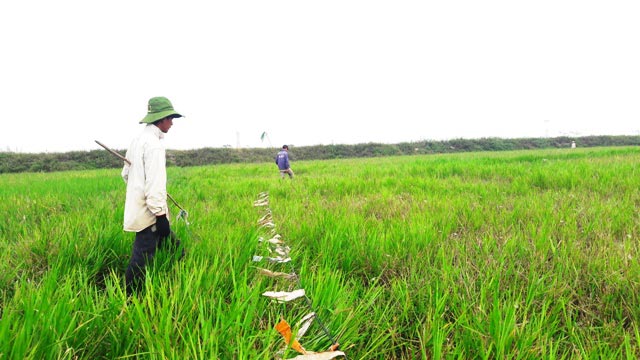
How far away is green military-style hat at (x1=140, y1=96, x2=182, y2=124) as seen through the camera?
2.08 m

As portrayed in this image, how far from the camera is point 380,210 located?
359cm

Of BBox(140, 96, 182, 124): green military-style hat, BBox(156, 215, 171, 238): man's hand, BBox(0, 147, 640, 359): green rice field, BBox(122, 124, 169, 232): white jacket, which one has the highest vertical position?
BBox(140, 96, 182, 124): green military-style hat

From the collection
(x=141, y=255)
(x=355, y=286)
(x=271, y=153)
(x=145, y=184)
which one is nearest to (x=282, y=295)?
(x=355, y=286)

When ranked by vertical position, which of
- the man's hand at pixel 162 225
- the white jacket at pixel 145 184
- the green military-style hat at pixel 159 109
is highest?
the green military-style hat at pixel 159 109

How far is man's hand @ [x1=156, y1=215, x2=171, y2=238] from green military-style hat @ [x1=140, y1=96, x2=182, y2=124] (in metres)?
0.67

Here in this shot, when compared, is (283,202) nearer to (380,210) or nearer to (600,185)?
(380,210)

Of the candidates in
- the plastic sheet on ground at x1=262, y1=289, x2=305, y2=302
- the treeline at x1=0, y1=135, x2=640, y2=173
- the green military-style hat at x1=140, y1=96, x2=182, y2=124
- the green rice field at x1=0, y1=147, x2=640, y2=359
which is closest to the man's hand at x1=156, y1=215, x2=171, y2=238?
the green rice field at x1=0, y1=147, x2=640, y2=359

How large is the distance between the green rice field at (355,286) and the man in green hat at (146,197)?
0.13 metres

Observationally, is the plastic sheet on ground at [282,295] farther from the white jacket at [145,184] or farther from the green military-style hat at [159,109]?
the green military-style hat at [159,109]

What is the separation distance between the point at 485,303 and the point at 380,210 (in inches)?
85.3

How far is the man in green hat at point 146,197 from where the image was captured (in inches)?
76.9

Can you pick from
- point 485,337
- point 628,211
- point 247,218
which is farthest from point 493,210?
point 247,218

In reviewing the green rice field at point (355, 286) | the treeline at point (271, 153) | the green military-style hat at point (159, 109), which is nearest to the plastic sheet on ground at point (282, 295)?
the green rice field at point (355, 286)

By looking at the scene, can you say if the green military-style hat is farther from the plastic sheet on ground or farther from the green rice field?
the plastic sheet on ground
